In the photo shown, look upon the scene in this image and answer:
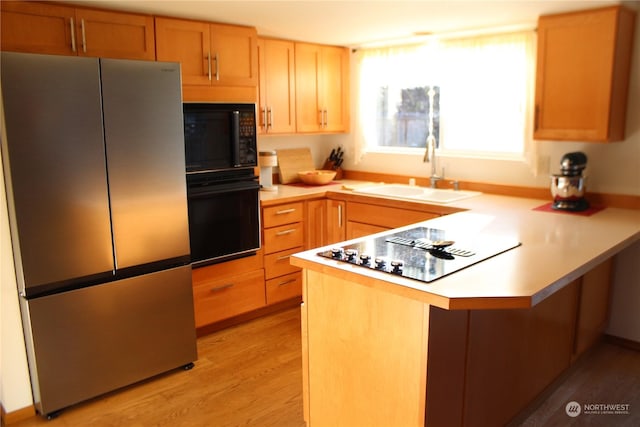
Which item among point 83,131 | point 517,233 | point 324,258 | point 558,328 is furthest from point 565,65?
point 83,131

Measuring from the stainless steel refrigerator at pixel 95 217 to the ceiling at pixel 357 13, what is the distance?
474 millimetres

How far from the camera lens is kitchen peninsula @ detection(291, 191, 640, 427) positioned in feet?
5.59

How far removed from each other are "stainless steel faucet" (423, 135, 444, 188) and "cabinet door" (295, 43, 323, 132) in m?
0.92

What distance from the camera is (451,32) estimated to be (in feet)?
11.9

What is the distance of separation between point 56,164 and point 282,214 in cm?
161

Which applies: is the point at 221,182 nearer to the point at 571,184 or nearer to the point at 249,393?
the point at 249,393

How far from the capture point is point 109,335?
2.57m

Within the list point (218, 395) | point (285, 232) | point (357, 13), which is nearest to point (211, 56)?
point (357, 13)

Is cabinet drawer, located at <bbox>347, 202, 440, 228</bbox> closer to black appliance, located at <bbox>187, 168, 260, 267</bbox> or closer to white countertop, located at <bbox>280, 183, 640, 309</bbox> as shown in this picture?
white countertop, located at <bbox>280, 183, 640, 309</bbox>

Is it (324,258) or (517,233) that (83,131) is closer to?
(324,258)

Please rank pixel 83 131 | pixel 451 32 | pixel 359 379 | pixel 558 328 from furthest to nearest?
pixel 451 32 < pixel 558 328 < pixel 83 131 < pixel 359 379

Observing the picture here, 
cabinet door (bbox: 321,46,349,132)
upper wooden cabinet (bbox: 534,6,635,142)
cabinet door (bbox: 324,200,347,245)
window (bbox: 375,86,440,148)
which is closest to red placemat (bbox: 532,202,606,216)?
upper wooden cabinet (bbox: 534,6,635,142)

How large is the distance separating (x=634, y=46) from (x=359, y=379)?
2.47 m

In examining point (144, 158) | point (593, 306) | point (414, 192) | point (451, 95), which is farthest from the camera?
point (414, 192)
